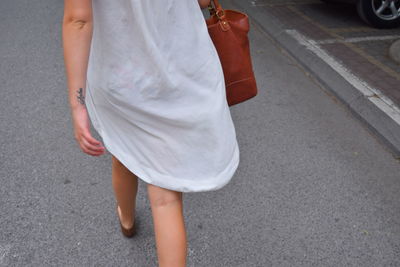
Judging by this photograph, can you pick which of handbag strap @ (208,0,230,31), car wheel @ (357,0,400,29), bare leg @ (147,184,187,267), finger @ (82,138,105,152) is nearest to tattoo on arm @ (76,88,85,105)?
finger @ (82,138,105,152)

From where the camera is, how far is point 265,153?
10.5ft

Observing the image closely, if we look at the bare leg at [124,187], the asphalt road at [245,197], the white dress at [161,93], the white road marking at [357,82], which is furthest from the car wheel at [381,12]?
the white dress at [161,93]

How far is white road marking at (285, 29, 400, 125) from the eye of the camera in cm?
371

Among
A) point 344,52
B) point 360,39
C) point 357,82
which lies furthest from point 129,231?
point 360,39

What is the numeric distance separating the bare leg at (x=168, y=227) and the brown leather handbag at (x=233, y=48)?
1.83 ft

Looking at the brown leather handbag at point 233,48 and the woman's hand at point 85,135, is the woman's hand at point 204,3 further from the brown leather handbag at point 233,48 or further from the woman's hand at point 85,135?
the woman's hand at point 85,135

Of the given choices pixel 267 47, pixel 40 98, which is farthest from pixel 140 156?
pixel 267 47

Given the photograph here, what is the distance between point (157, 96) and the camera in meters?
1.43

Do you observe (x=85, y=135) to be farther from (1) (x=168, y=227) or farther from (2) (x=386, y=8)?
(2) (x=386, y=8)

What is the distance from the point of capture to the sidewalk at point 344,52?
3.74 metres

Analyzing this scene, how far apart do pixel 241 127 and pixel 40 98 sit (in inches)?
67.8

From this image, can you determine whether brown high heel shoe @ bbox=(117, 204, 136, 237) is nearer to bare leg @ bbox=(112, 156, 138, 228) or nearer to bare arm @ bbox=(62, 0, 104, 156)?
bare leg @ bbox=(112, 156, 138, 228)

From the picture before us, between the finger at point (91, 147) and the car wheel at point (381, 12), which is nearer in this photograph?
the finger at point (91, 147)

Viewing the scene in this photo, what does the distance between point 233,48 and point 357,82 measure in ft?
8.98
